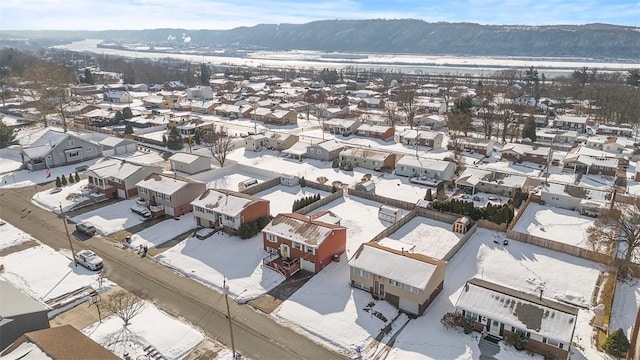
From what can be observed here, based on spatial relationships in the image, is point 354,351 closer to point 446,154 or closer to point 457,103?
point 446,154

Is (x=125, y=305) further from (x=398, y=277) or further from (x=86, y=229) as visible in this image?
(x=398, y=277)

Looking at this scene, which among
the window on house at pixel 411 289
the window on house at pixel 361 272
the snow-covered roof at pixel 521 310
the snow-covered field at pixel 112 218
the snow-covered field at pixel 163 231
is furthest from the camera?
the snow-covered field at pixel 112 218

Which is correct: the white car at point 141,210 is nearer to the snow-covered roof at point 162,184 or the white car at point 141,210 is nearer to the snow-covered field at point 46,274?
the snow-covered roof at point 162,184

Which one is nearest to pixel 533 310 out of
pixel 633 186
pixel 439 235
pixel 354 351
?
pixel 354 351

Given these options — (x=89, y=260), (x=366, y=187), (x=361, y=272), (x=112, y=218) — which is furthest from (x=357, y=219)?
(x=112, y=218)

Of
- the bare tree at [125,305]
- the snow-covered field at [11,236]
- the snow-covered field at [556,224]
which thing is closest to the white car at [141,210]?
the snow-covered field at [11,236]

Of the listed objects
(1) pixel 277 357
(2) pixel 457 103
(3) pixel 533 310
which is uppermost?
(2) pixel 457 103
